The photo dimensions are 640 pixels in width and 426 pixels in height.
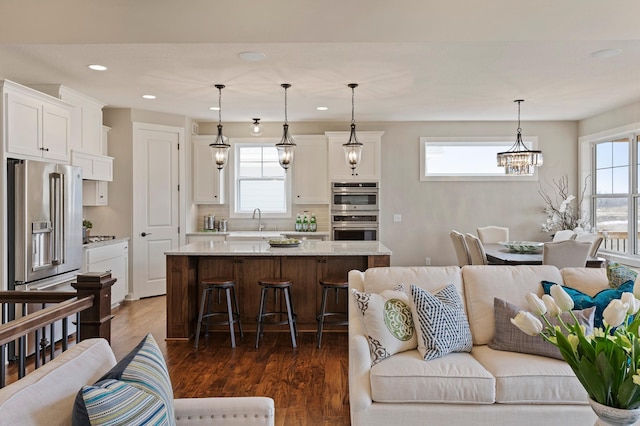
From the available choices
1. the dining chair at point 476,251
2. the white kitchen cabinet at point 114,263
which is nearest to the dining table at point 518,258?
the dining chair at point 476,251

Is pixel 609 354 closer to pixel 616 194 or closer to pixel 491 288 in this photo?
pixel 491 288

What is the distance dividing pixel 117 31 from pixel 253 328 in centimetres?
293

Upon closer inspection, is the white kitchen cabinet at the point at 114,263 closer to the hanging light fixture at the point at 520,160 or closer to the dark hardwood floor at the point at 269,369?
the dark hardwood floor at the point at 269,369

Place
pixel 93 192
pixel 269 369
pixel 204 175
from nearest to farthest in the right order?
pixel 269 369, pixel 93 192, pixel 204 175

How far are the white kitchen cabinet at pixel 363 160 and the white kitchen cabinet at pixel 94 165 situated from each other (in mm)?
3051

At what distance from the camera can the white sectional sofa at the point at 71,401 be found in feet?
3.52

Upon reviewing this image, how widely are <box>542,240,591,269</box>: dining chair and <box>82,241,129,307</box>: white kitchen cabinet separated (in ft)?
14.9

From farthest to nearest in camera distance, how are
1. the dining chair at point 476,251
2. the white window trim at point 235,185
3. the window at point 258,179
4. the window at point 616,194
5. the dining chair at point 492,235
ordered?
the window at point 258,179
the white window trim at point 235,185
the dining chair at point 492,235
the window at point 616,194
the dining chair at point 476,251

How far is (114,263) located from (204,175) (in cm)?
196

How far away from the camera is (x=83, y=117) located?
206 inches

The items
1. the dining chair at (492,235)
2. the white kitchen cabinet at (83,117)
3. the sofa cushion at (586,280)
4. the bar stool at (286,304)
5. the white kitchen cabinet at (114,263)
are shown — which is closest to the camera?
the sofa cushion at (586,280)

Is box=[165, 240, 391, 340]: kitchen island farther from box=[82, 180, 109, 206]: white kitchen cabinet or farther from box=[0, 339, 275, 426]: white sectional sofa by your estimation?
box=[0, 339, 275, 426]: white sectional sofa

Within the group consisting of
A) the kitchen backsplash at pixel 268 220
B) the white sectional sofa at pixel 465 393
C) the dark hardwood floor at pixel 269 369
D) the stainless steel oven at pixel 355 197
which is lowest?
the dark hardwood floor at pixel 269 369

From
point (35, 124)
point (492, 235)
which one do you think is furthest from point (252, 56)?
point (492, 235)
